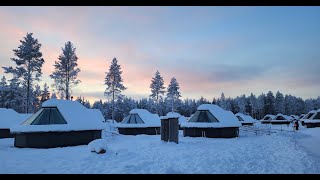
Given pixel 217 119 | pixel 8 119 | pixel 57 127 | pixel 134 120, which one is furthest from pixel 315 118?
pixel 8 119

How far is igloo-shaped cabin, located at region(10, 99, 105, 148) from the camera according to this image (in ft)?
76.3

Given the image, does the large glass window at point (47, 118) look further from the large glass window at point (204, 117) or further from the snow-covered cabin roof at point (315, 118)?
the snow-covered cabin roof at point (315, 118)

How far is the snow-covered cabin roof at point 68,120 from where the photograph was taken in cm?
2320

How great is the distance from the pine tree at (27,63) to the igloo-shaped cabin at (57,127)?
21541 millimetres

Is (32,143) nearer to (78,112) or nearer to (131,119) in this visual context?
(78,112)

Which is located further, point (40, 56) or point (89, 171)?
point (40, 56)

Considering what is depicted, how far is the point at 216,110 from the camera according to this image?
3722cm

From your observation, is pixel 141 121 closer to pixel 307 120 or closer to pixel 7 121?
pixel 7 121

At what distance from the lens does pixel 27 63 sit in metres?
46.1

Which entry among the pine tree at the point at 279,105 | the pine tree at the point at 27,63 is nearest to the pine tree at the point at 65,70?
the pine tree at the point at 27,63

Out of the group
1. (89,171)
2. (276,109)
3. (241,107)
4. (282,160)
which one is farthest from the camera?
(241,107)

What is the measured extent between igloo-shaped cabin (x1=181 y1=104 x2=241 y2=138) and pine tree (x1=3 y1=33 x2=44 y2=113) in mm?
26483
